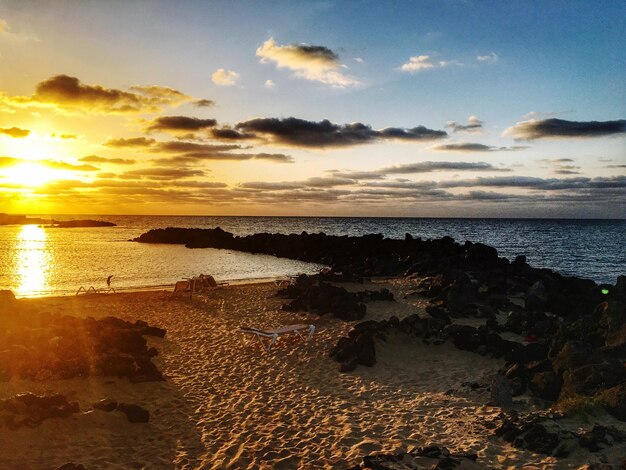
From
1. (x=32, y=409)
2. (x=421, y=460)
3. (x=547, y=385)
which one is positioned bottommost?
(x=421, y=460)

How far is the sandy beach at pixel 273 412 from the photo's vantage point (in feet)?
25.4

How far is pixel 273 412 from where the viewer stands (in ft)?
31.6

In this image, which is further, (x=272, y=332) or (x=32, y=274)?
(x=32, y=274)

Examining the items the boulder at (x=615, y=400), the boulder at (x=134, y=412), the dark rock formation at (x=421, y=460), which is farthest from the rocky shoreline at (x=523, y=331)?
the boulder at (x=134, y=412)

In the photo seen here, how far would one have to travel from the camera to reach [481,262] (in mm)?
33312

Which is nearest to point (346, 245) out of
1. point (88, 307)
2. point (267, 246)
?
point (267, 246)

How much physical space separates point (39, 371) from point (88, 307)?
10698 mm

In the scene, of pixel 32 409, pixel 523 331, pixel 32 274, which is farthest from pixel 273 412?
pixel 32 274

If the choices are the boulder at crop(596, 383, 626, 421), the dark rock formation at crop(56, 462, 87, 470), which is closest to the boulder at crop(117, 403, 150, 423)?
the dark rock formation at crop(56, 462, 87, 470)

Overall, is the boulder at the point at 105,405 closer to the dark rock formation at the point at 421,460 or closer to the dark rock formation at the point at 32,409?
the dark rock formation at the point at 32,409

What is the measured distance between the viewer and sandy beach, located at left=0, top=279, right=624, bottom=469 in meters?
7.75

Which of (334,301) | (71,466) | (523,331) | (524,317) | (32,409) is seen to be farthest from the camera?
(334,301)

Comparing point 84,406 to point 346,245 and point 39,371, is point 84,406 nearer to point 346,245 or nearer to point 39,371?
point 39,371

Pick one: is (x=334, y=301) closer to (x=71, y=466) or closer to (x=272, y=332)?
(x=272, y=332)
